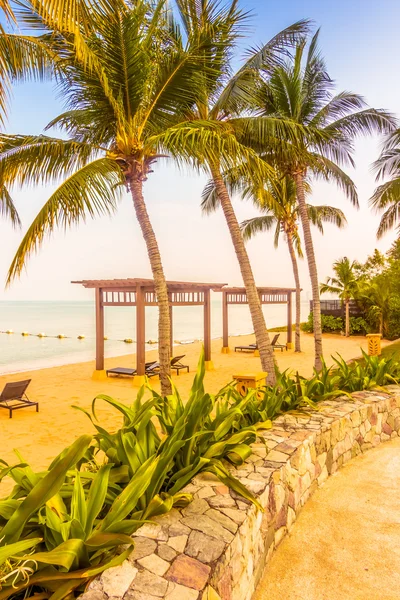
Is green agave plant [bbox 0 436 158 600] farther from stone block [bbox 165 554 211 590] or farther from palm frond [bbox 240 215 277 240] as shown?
palm frond [bbox 240 215 277 240]

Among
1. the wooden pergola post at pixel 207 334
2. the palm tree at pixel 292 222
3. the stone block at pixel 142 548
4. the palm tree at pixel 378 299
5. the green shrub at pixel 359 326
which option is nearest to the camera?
the stone block at pixel 142 548

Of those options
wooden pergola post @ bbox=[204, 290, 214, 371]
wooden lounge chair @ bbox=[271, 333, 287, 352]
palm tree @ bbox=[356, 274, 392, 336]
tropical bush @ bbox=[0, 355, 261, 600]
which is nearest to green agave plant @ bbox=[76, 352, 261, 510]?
tropical bush @ bbox=[0, 355, 261, 600]

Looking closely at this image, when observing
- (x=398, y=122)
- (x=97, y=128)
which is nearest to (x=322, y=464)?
(x=97, y=128)

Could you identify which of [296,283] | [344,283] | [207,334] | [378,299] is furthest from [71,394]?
[378,299]

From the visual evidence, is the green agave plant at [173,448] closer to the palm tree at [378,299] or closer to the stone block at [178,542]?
the stone block at [178,542]

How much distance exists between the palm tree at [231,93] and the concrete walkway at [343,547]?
3331 mm

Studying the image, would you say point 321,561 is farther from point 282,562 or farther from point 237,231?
point 237,231

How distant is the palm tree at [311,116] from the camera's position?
9164mm

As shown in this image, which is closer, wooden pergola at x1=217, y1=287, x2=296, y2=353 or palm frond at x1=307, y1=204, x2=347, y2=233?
wooden pergola at x1=217, y1=287, x2=296, y2=353

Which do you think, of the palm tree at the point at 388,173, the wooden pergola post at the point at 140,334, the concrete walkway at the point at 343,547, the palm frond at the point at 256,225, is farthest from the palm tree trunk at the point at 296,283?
the concrete walkway at the point at 343,547

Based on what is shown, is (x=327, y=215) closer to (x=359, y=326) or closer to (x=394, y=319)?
(x=394, y=319)

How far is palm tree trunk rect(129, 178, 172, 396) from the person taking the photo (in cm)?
680

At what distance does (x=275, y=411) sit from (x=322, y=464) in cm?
68

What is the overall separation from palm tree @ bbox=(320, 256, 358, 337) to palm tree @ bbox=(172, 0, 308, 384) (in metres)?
14.9
